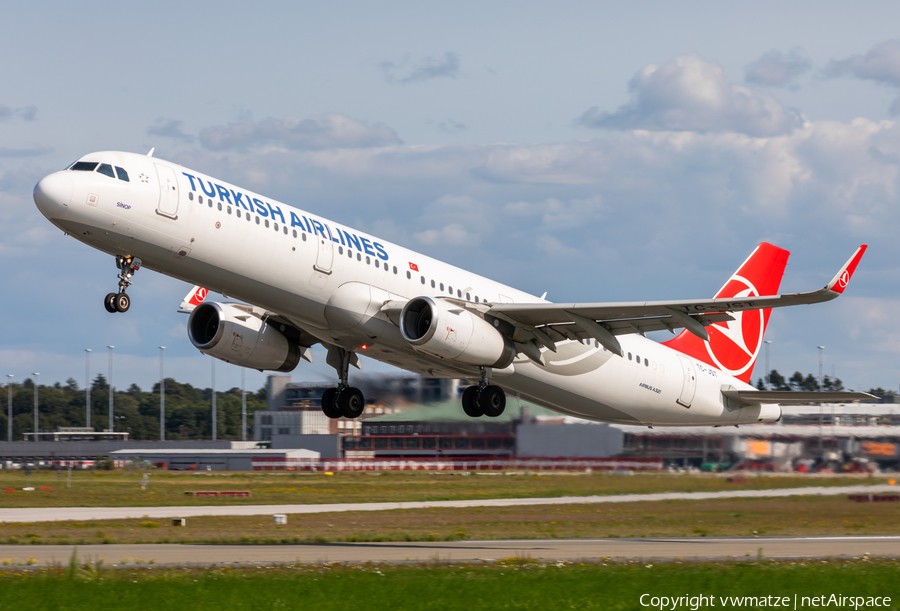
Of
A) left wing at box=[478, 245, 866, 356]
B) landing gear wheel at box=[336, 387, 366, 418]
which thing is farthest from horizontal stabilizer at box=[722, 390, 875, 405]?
landing gear wheel at box=[336, 387, 366, 418]

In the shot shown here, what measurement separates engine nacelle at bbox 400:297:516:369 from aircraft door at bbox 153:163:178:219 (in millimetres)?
6342

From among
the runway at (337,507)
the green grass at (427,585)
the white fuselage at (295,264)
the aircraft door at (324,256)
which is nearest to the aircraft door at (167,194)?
the white fuselage at (295,264)

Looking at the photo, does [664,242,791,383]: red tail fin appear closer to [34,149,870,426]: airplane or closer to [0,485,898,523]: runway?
[34,149,870,426]: airplane

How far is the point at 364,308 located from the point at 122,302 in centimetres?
597

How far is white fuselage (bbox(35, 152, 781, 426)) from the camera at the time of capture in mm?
24016

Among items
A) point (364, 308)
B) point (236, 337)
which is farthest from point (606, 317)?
point (236, 337)

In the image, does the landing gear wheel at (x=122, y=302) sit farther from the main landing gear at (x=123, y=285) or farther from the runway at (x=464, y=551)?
the runway at (x=464, y=551)

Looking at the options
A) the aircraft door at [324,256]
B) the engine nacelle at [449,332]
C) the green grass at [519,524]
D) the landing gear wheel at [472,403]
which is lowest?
the green grass at [519,524]

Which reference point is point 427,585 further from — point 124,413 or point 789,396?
point 124,413

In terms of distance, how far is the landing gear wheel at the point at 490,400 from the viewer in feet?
97.8

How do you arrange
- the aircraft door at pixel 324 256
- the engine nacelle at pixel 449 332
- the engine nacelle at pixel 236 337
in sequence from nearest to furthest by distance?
the aircraft door at pixel 324 256 < the engine nacelle at pixel 449 332 < the engine nacelle at pixel 236 337

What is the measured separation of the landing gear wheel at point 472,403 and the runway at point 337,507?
35.7ft

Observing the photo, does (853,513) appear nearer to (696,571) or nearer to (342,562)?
(696,571)

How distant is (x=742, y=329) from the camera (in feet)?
130
